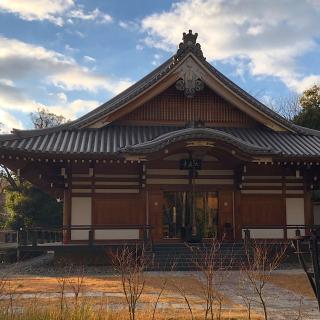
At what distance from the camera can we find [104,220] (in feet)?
62.3

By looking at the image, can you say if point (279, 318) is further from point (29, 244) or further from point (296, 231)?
point (29, 244)

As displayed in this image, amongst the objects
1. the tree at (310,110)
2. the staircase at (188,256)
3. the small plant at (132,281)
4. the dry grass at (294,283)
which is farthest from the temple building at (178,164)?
the tree at (310,110)

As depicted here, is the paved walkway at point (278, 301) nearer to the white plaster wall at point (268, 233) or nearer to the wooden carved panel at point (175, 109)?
the white plaster wall at point (268, 233)

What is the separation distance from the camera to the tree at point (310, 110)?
3011 centimetres

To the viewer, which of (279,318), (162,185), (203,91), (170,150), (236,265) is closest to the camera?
(279,318)

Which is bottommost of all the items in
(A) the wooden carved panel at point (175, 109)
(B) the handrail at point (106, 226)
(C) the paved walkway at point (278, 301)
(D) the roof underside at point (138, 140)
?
(C) the paved walkway at point (278, 301)

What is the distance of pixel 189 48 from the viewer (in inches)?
814

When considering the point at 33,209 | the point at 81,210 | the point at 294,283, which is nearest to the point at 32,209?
the point at 33,209

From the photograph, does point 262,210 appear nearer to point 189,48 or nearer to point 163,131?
point 163,131

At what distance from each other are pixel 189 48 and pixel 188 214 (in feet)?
23.2

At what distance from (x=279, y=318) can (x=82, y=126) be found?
14.2 metres

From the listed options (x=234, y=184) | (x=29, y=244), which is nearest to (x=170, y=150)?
(x=234, y=184)

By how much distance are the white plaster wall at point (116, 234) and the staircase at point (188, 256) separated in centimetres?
122

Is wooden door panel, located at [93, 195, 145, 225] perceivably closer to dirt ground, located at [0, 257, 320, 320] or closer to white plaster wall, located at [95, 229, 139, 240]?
→ white plaster wall, located at [95, 229, 139, 240]
